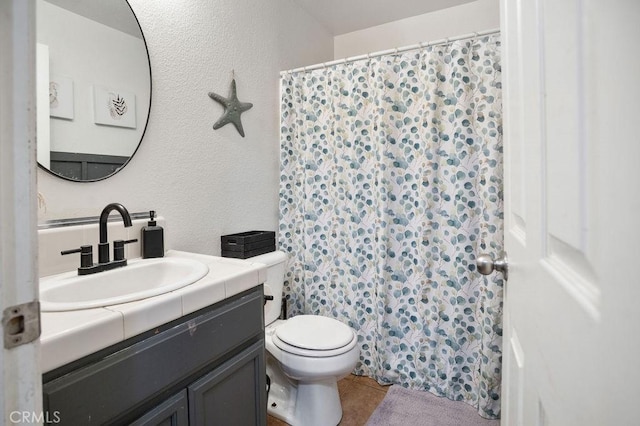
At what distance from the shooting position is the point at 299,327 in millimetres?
1639

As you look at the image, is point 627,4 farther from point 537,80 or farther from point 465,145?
point 465,145

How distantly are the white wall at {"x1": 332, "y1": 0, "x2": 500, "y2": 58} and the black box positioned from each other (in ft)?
6.32

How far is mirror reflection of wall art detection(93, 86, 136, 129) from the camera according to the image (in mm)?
1218

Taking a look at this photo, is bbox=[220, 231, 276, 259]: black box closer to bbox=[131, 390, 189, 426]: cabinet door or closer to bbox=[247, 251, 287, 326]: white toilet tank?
bbox=[247, 251, 287, 326]: white toilet tank

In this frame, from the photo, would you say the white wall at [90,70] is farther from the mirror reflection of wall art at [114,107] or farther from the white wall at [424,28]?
the white wall at [424,28]

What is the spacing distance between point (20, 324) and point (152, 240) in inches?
38.4

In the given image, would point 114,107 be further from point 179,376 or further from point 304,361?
point 304,361

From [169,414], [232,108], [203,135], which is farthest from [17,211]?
[232,108]

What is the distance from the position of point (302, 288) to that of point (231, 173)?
91cm

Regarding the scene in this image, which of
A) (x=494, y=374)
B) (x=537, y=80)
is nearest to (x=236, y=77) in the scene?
(x=537, y=80)

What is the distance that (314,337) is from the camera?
1.54 m

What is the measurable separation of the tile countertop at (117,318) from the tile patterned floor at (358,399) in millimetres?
1036

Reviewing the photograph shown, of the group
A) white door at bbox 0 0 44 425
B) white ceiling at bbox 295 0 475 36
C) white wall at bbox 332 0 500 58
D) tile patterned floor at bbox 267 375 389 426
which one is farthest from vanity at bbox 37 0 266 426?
white wall at bbox 332 0 500 58

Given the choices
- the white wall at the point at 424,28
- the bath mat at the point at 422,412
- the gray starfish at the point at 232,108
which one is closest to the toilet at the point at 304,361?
the bath mat at the point at 422,412
